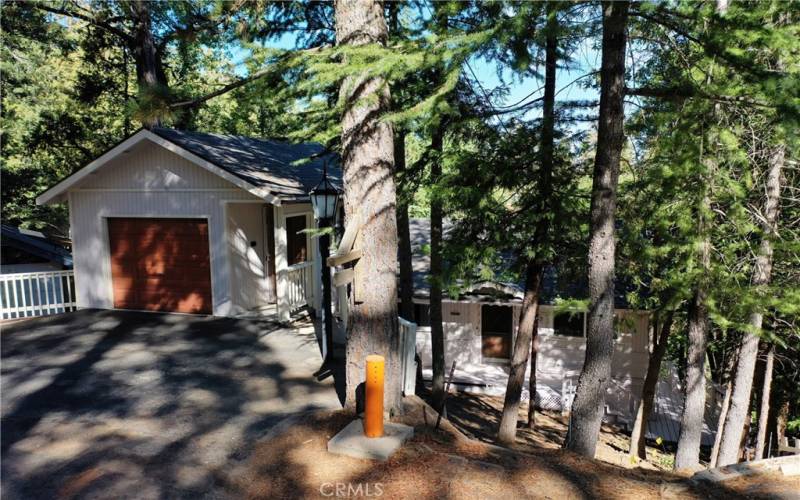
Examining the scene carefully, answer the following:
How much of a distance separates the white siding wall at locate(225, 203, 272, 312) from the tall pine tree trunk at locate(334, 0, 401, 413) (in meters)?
6.11

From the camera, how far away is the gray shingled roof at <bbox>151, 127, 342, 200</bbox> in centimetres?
1052

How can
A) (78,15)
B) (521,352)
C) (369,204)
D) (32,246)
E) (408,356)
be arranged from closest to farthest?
(369,204)
(408,356)
(521,352)
(32,246)
(78,15)

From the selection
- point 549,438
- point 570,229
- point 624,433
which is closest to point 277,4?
point 570,229

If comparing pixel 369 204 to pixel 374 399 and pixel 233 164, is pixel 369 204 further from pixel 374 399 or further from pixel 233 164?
pixel 233 164

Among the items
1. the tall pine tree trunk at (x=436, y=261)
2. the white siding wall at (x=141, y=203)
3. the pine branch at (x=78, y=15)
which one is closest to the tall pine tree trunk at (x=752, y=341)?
the tall pine tree trunk at (x=436, y=261)

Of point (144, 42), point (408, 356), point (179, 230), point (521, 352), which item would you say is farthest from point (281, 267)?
point (144, 42)

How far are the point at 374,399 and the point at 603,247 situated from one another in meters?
3.82

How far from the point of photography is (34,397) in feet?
21.7

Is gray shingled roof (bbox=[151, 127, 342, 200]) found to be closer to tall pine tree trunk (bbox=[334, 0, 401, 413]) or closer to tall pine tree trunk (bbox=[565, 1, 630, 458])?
tall pine tree trunk (bbox=[334, 0, 401, 413])

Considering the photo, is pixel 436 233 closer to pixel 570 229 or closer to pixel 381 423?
pixel 570 229

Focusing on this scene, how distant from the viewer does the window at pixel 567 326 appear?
14.1 metres

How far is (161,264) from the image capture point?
11.5m

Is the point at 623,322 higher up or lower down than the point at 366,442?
lower down

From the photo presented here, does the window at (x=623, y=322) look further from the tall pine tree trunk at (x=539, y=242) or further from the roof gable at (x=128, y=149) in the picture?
the roof gable at (x=128, y=149)
